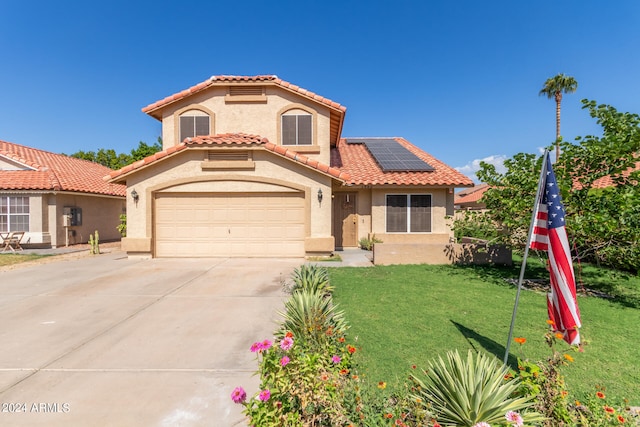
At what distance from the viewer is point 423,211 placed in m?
14.9

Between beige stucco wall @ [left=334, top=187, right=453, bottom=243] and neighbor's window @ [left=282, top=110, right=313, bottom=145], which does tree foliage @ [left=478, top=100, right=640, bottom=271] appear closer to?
beige stucco wall @ [left=334, top=187, right=453, bottom=243]

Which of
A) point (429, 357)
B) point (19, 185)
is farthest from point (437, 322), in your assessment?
point (19, 185)

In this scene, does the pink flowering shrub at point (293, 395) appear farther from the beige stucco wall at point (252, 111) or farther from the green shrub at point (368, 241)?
the beige stucco wall at point (252, 111)

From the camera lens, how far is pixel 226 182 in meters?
12.4

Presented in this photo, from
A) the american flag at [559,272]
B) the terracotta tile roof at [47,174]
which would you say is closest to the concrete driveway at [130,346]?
the american flag at [559,272]

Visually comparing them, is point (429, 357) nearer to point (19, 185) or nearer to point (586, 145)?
point (586, 145)

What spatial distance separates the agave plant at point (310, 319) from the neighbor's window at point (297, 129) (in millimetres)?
11080

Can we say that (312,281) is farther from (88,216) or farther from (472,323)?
(88,216)

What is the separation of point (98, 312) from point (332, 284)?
5.41 meters

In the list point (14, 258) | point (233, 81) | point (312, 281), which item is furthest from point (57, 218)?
point (312, 281)

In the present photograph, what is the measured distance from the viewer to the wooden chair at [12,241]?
14886 millimetres

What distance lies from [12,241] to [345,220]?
1730cm

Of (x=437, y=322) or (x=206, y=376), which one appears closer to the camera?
(x=206, y=376)

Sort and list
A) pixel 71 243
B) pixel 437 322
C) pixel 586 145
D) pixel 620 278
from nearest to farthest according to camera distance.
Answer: pixel 437 322, pixel 586 145, pixel 620 278, pixel 71 243
